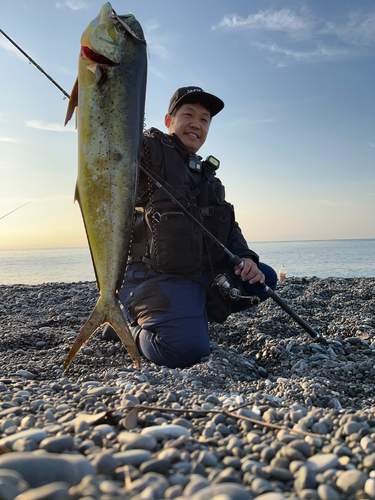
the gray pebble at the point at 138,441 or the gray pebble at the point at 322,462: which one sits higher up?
the gray pebble at the point at 138,441

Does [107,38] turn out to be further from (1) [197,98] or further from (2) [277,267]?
(2) [277,267]

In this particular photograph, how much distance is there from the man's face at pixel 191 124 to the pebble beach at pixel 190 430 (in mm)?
2783

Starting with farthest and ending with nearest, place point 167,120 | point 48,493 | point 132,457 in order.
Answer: point 167,120
point 132,457
point 48,493

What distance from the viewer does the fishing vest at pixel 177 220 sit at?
3.92 meters

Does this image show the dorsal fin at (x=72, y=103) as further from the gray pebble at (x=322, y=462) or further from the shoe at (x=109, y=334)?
the gray pebble at (x=322, y=462)

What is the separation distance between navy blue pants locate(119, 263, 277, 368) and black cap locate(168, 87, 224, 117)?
89.4 inches

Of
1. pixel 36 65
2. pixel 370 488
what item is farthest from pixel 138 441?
pixel 36 65

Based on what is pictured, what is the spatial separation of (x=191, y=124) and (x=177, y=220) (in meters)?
1.48

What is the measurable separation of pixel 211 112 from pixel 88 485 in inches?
182

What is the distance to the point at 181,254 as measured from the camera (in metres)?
3.96

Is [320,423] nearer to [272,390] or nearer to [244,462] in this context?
[244,462]

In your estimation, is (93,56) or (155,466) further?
(93,56)

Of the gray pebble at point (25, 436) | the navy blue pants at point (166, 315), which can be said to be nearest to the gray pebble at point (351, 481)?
the gray pebble at point (25, 436)

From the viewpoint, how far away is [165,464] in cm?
125
